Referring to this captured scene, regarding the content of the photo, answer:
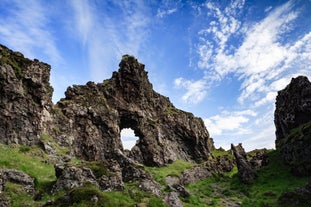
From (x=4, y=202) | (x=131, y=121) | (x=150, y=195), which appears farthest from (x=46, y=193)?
(x=131, y=121)

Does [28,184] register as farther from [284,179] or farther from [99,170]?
[284,179]

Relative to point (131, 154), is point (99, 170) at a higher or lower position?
lower

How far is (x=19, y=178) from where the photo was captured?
25047 millimetres

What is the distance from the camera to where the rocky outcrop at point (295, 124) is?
4494 cm

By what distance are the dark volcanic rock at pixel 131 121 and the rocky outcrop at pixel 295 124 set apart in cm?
3017

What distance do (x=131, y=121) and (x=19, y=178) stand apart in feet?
174

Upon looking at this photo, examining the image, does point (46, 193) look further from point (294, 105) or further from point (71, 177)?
point (294, 105)

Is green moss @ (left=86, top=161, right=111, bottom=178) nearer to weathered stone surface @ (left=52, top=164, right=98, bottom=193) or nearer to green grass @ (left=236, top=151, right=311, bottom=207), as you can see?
weathered stone surface @ (left=52, top=164, right=98, bottom=193)

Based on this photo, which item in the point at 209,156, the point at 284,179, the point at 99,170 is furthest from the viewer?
the point at 209,156

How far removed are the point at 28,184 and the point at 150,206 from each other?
41.4 feet

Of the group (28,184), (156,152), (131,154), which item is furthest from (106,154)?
(28,184)

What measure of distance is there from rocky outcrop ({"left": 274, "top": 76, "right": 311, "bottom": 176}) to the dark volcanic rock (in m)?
30.2

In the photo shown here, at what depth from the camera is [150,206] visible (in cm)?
2439

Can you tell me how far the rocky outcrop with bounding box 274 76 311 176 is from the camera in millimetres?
44938
